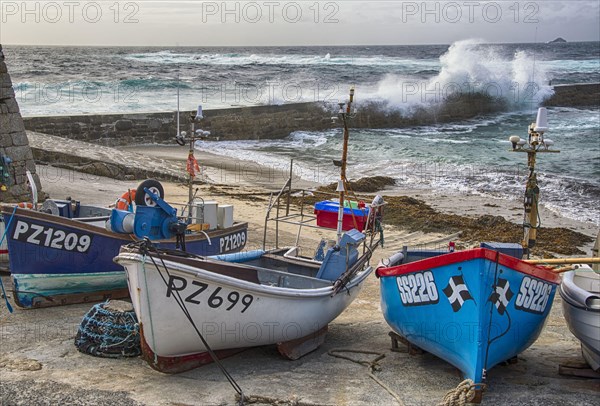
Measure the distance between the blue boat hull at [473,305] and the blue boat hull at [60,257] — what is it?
10.8ft

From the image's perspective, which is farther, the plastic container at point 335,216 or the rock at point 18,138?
the rock at point 18,138

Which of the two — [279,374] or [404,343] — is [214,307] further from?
[404,343]

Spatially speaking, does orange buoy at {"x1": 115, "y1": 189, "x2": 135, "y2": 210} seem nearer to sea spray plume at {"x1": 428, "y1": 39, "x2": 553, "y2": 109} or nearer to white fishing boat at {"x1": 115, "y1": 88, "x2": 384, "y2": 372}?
white fishing boat at {"x1": 115, "y1": 88, "x2": 384, "y2": 372}

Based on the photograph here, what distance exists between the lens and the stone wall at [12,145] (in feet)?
45.9

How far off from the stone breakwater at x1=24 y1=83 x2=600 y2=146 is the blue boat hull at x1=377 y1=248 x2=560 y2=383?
65.6 feet

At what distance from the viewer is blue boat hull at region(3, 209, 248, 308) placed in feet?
31.2

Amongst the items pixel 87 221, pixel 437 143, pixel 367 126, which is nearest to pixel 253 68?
pixel 367 126

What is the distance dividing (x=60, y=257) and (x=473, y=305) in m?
5.43

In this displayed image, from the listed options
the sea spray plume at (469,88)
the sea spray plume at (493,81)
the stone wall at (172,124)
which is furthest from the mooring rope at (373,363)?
the sea spray plume at (493,81)

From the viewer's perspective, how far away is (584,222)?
53.1 feet

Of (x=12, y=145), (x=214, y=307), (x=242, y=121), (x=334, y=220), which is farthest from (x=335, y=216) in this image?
(x=242, y=121)

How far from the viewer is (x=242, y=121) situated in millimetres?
29469

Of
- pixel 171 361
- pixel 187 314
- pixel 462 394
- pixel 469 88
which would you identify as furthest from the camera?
pixel 469 88

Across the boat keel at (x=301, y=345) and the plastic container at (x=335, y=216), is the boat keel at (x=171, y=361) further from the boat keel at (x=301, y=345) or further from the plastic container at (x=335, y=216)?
the plastic container at (x=335, y=216)
